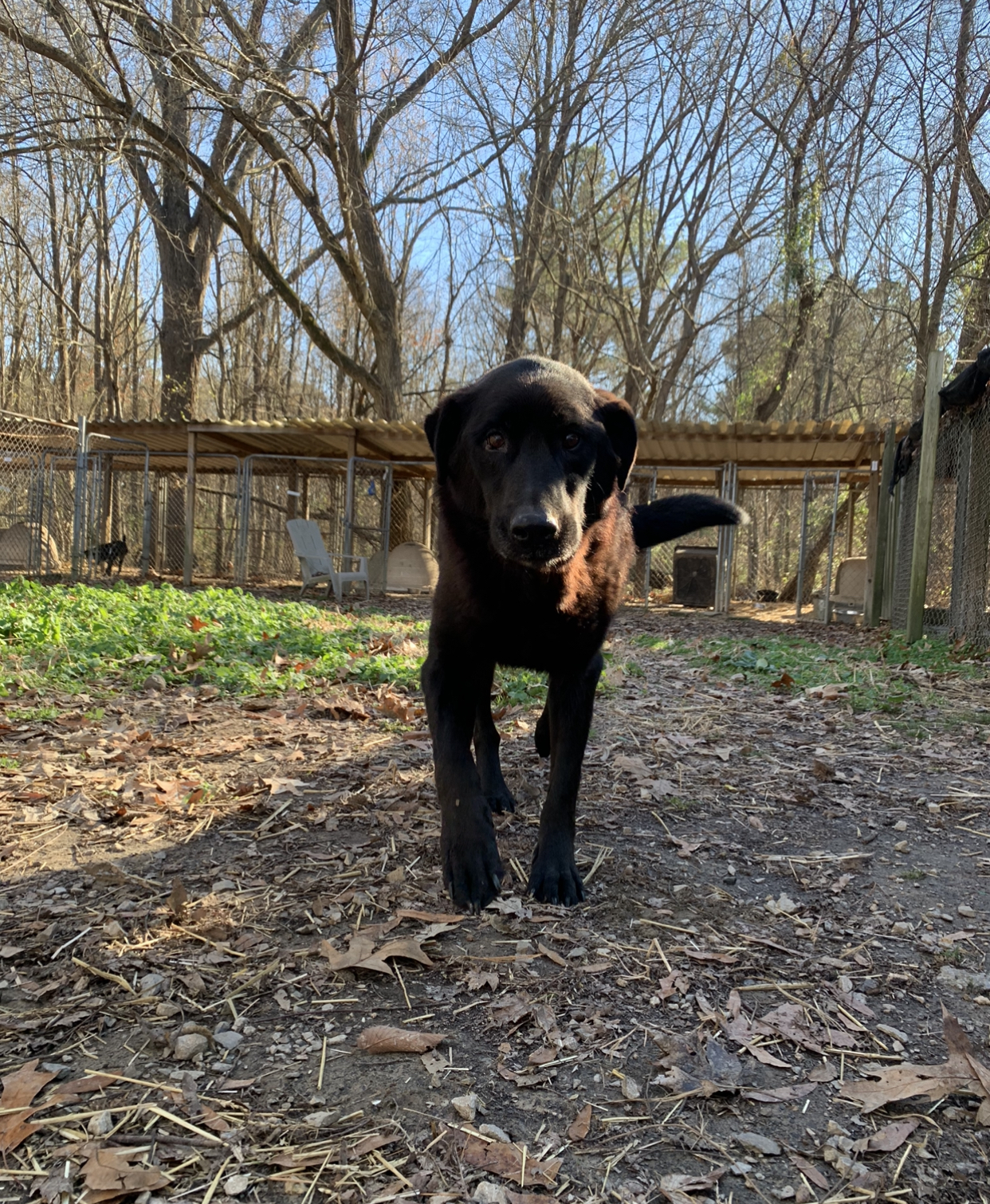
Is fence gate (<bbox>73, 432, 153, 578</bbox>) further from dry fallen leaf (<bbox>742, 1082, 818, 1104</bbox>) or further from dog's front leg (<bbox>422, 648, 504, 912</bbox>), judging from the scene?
dry fallen leaf (<bbox>742, 1082, 818, 1104</bbox>)

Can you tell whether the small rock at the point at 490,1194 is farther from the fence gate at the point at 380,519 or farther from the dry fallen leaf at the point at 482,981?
the fence gate at the point at 380,519

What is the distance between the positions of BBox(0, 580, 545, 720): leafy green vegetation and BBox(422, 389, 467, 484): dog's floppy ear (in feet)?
8.08

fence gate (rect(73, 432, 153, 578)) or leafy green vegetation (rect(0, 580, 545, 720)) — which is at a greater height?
fence gate (rect(73, 432, 153, 578))

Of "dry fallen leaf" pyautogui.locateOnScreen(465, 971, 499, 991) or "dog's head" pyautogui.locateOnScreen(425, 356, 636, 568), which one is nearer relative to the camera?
"dry fallen leaf" pyautogui.locateOnScreen(465, 971, 499, 991)

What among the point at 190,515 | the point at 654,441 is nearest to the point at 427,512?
the point at 190,515

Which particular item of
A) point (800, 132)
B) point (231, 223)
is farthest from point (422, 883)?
point (800, 132)

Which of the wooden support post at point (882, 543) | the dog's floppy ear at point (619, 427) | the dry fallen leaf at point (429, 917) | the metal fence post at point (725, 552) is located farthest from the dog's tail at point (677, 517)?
the metal fence post at point (725, 552)

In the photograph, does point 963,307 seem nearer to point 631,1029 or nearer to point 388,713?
point 388,713

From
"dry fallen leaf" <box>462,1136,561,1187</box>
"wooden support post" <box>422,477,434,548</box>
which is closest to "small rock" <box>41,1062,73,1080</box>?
"dry fallen leaf" <box>462,1136,561,1187</box>

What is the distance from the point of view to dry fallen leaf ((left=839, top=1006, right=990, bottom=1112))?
1.46 meters

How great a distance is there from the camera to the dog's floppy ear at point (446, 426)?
2.57m

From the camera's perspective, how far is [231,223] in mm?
13734

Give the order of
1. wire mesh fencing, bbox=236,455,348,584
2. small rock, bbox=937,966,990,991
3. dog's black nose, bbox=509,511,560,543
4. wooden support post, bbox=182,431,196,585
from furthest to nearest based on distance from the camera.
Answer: wire mesh fencing, bbox=236,455,348,584, wooden support post, bbox=182,431,196,585, dog's black nose, bbox=509,511,560,543, small rock, bbox=937,966,990,991

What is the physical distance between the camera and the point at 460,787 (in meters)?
2.33
